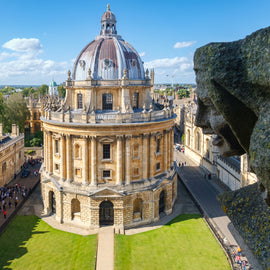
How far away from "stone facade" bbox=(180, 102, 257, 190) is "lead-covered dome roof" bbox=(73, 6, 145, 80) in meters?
14.3

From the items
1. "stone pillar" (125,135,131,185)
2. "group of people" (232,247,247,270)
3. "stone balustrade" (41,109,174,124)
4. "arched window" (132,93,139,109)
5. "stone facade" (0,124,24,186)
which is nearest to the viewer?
"group of people" (232,247,247,270)

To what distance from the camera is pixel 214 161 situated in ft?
174

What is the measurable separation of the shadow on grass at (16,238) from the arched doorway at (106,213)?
7365mm

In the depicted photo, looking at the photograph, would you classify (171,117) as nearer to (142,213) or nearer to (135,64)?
(135,64)

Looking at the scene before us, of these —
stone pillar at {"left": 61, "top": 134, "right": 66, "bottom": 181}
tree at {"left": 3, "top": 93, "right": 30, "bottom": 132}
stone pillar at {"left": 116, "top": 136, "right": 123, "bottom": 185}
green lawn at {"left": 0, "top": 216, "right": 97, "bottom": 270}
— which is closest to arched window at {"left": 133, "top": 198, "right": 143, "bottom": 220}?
stone pillar at {"left": 116, "top": 136, "right": 123, "bottom": 185}

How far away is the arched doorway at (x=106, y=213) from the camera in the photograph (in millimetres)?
33812

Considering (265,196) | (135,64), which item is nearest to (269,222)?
(265,196)

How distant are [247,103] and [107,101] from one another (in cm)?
3079

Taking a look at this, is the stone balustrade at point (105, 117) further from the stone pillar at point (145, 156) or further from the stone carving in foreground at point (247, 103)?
the stone carving in foreground at point (247, 103)

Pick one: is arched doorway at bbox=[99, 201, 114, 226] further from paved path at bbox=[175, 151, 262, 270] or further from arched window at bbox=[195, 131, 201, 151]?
arched window at bbox=[195, 131, 201, 151]

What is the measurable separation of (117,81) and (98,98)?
3.20 metres

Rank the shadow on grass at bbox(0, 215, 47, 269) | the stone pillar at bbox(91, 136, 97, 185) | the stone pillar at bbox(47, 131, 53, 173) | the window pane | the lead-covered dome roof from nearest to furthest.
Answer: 1. the shadow on grass at bbox(0, 215, 47, 269)
2. the stone pillar at bbox(91, 136, 97, 185)
3. the window pane
4. the lead-covered dome roof
5. the stone pillar at bbox(47, 131, 53, 173)

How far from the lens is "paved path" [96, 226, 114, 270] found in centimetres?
2668

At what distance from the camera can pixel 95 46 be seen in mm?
37125
